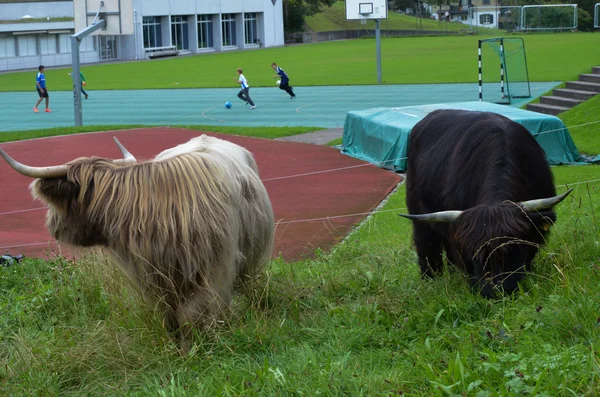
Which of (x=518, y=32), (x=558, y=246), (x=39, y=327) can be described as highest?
(x=518, y=32)

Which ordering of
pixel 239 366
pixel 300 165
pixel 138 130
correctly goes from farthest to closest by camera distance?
pixel 138 130
pixel 300 165
pixel 239 366

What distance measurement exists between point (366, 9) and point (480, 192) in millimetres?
38610

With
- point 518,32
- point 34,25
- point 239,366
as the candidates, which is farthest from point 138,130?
point 518,32

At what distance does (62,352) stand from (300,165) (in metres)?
13.1

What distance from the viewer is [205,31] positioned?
81.2 meters

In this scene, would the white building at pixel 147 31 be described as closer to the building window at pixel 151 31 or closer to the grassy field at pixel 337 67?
the building window at pixel 151 31

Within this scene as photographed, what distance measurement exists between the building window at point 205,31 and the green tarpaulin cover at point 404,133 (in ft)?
208

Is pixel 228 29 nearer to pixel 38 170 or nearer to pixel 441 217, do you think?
pixel 38 170

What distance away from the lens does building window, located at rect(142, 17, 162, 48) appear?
74.9 m

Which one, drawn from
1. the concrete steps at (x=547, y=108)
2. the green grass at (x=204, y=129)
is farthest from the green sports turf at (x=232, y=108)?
the concrete steps at (x=547, y=108)

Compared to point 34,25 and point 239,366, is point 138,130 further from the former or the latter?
point 34,25

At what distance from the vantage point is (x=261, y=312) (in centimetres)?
641

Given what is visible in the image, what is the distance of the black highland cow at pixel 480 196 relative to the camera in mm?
5758

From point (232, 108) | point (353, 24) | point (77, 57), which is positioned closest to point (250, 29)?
point (353, 24)
